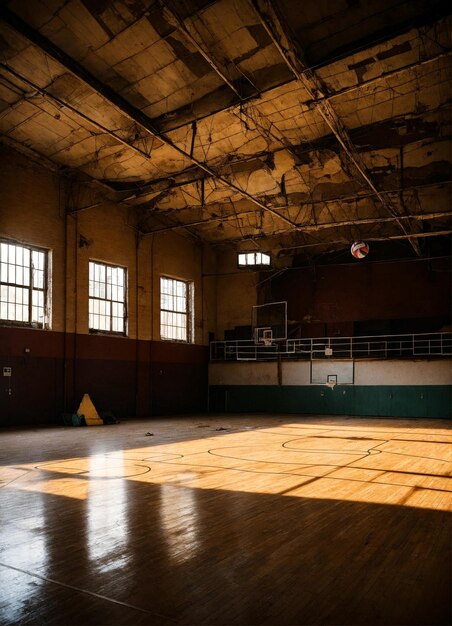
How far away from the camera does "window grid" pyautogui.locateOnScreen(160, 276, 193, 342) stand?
58.6 ft

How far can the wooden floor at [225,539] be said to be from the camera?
2484mm

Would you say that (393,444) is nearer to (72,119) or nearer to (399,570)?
(399,570)

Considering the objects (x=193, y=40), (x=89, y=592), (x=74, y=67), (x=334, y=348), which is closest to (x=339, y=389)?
(x=334, y=348)

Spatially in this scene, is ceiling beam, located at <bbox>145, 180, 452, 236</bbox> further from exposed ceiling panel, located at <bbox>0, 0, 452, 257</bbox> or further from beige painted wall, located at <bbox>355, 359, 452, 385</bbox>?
beige painted wall, located at <bbox>355, 359, 452, 385</bbox>

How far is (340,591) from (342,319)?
16.5 m

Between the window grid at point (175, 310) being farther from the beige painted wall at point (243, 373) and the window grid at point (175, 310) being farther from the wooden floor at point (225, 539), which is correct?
the wooden floor at point (225, 539)

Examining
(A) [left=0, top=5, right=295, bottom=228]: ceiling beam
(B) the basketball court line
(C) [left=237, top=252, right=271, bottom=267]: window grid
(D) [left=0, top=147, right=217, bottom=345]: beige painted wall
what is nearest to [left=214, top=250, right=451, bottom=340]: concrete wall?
(C) [left=237, top=252, right=271, bottom=267]: window grid

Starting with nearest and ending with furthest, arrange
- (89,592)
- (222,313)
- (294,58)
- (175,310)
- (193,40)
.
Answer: (89,592) → (193,40) → (294,58) → (175,310) → (222,313)

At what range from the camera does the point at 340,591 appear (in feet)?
8.70

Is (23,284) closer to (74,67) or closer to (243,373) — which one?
(74,67)

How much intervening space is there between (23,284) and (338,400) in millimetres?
10578

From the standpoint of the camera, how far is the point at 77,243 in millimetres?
14609

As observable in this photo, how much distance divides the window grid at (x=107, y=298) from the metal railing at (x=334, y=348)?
4.83 metres

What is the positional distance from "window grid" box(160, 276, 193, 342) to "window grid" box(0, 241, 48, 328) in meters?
4.87
